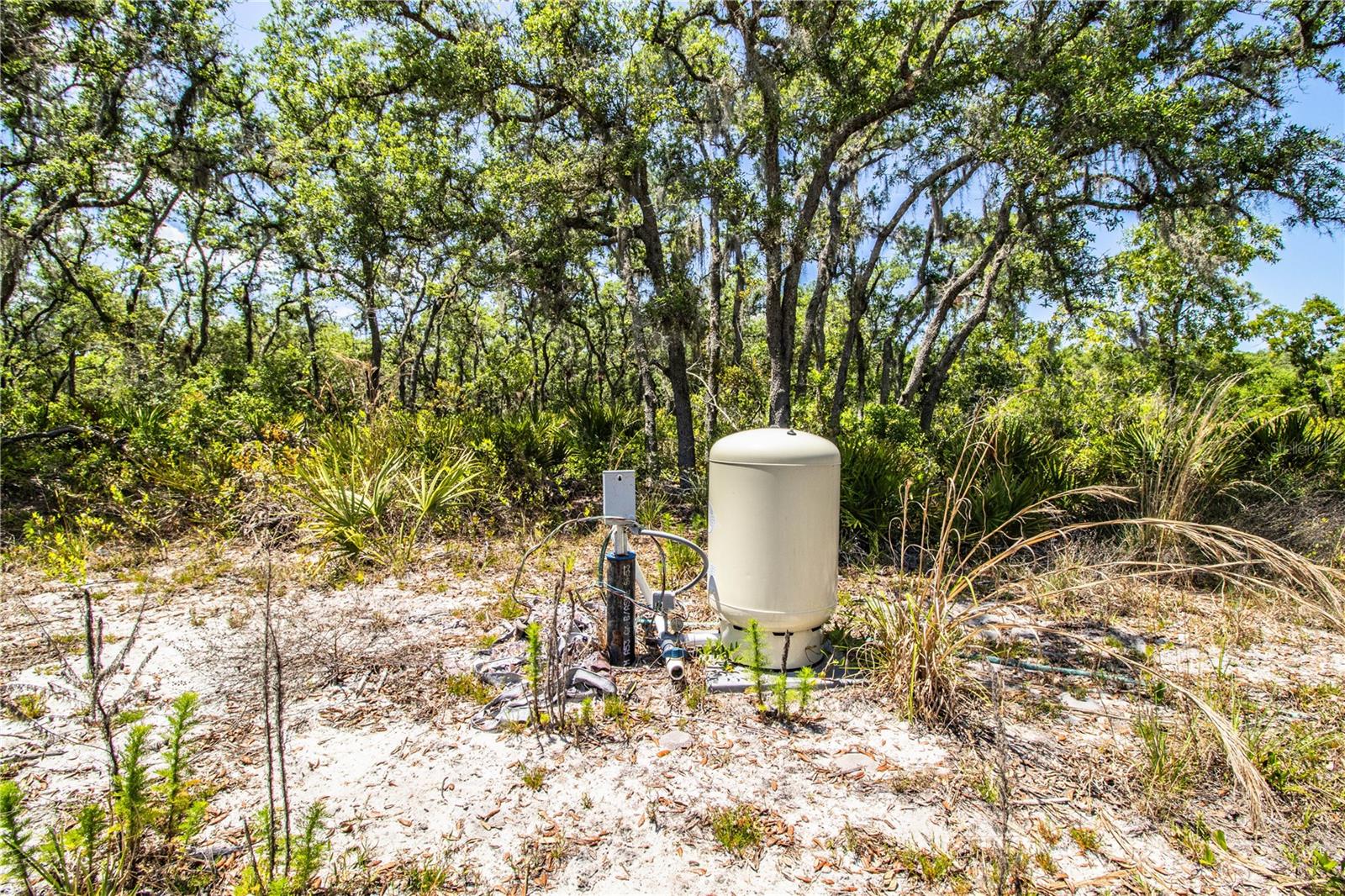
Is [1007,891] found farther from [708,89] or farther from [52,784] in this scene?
[708,89]

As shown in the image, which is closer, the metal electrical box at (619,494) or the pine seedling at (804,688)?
the pine seedling at (804,688)

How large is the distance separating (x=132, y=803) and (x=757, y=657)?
246cm

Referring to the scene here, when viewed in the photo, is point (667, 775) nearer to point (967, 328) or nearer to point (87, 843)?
point (87, 843)

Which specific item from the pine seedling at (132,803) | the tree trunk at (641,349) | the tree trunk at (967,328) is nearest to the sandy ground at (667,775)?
the pine seedling at (132,803)

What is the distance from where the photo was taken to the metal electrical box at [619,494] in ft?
11.9

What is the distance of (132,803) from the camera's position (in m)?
1.94

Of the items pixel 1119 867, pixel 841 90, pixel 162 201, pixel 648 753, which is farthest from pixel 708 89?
pixel 162 201

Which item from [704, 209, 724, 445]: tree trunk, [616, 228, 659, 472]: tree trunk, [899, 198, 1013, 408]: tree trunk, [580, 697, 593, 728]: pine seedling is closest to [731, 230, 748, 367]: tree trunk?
[704, 209, 724, 445]: tree trunk

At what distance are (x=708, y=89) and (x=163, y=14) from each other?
8.87 metres

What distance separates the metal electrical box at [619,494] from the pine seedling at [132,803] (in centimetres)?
216

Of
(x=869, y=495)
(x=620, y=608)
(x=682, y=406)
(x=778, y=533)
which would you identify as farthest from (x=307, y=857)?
(x=682, y=406)

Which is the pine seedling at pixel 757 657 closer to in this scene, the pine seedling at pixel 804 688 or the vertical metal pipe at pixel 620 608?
the pine seedling at pixel 804 688

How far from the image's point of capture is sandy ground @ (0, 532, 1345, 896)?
2168mm

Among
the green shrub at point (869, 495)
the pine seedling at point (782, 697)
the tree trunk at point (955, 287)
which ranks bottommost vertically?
the pine seedling at point (782, 697)
